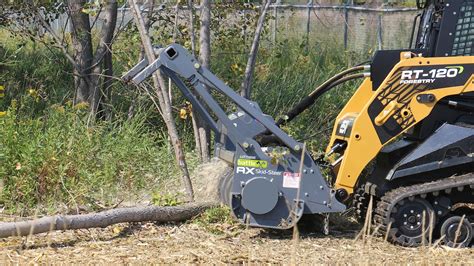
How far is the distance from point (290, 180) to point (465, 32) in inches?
72.7

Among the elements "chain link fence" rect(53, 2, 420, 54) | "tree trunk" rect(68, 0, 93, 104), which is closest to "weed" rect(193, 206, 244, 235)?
"tree trunk" rect(68, 0, 93, 104)

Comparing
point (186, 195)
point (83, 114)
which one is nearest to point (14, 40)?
point (83, 114)

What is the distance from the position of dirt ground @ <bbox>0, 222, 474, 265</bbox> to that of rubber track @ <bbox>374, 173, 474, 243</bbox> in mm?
215

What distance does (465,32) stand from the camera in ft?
24.4

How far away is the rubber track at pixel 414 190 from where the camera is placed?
7133 mm

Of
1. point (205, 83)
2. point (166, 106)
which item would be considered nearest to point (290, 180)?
point (205, 83)

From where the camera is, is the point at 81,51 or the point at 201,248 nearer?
the point at 201,248

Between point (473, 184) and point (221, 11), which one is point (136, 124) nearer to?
point (221, 11)

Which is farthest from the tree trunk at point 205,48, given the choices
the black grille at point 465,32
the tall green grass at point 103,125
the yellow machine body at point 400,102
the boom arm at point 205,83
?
the black grille at point 465,32

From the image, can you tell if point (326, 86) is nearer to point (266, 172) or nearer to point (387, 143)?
point (387, 143)

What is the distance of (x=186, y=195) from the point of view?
8297mm

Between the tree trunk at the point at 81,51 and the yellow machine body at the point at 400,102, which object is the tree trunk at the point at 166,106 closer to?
the yellow machine body at the point at 400,102

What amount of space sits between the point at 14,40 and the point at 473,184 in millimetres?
8193

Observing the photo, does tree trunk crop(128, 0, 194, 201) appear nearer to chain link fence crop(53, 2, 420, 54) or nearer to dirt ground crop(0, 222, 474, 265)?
dirt ground crop(0, 222, 474, 265)
